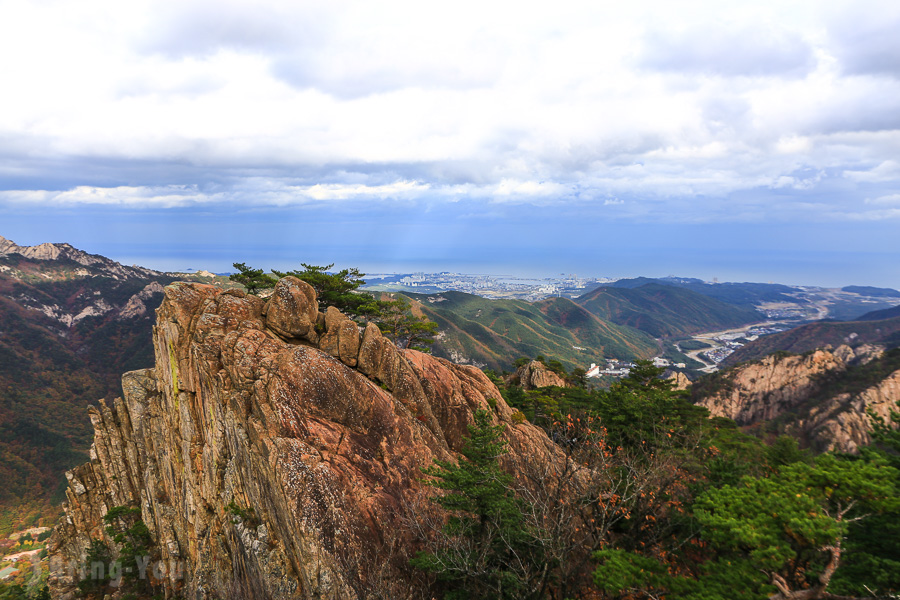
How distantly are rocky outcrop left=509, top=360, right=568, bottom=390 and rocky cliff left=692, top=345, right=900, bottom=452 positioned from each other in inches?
1943

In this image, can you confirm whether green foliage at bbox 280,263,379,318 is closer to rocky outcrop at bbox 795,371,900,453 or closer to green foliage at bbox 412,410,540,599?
green foliage at bbox 412,410,540,599

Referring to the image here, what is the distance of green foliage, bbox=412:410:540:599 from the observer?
567 inches

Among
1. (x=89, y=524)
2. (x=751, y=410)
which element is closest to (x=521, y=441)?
(x=89, y=524)

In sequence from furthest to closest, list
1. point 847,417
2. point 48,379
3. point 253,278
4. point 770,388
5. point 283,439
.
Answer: point 48,379 → point 770,388 → point 847,417 → point 253,278 → point 283,439

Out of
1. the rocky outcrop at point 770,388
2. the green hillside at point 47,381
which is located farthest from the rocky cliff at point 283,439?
the green hillside at point 47,381

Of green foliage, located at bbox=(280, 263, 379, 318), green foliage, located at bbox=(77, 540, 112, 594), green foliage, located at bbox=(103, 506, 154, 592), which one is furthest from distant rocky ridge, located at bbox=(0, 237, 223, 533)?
green foliage, located at bbox=(280, 263, 379, 318)

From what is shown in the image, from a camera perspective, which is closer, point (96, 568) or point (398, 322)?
point (96, 568)

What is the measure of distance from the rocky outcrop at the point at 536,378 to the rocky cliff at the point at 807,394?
162 ft

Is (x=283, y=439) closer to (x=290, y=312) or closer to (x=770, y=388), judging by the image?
(x=290, y=312)

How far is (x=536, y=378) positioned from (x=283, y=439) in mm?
47974

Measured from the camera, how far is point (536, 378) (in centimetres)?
5975

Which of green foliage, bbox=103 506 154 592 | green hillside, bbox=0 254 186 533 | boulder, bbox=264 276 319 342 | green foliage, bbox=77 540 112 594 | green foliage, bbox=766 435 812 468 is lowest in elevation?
green hillside, bbox=0 254 186 533

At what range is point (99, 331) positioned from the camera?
616 feet

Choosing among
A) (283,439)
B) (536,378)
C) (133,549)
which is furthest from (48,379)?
(283,439)
